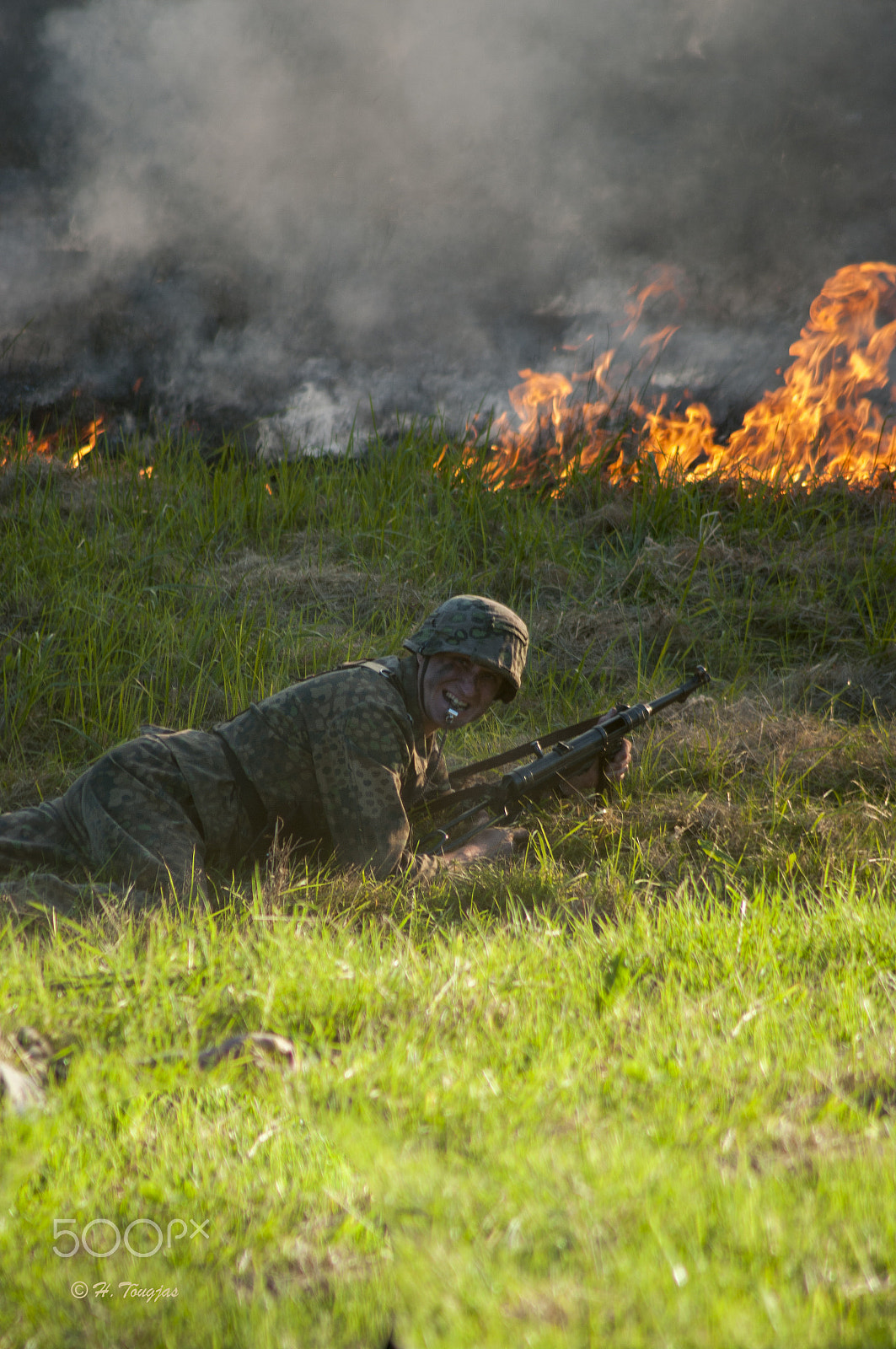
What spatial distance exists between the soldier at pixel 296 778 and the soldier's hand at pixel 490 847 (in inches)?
0.4

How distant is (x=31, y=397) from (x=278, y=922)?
7259 millimetres

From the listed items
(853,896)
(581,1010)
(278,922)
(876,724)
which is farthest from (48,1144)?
(876,724)

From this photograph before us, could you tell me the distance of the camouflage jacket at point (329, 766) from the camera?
10.6 feet

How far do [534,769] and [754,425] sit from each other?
5.51 m

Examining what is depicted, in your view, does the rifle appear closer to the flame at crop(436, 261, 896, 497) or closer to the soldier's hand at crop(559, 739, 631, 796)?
the soldier's hand at crop(559, 739, 631, 796)

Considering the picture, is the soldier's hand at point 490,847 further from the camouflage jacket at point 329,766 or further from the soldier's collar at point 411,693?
the soldier's collar at point 411,693

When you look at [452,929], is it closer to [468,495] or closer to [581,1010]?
[581,1010]

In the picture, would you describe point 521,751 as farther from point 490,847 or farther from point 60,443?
point 60,443

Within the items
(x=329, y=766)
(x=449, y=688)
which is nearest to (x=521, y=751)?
(x=449, y=688)

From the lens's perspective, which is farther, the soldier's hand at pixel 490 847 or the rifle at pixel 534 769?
the rifle at pixel 534 769

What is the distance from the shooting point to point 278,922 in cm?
254

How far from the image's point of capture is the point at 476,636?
3.44 metres

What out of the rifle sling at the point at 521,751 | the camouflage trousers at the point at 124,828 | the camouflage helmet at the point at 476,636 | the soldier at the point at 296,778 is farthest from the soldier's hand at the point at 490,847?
the camouflage trousers at the point at 124,828

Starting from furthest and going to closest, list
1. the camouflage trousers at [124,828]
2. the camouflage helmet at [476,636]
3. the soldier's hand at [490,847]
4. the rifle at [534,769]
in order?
the rifle at [534,769] < the soldier's hand at [490,847] < the camouflage helmet at [476,636] < the camouflage trousers at [124,828]
